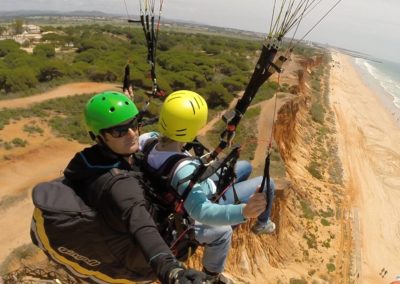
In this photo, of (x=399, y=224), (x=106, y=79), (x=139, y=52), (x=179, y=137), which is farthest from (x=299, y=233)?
(x=139, y=52)

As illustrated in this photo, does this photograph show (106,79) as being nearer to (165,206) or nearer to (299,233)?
(299,233)

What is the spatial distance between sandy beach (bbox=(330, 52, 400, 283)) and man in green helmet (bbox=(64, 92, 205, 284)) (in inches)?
700

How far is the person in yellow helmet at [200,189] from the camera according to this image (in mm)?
3518

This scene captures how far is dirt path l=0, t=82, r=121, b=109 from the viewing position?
23.6 m

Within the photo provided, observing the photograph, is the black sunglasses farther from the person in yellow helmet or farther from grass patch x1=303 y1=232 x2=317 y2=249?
grass patch x1=303 y1=232 x2=317 y2=249

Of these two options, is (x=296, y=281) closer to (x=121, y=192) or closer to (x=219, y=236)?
(x=219, y=236)

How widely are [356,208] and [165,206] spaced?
24.9 meters

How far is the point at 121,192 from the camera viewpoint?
3.14 meters

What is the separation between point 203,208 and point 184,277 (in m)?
0.91

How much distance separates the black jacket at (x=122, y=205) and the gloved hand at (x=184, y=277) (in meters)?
0.06

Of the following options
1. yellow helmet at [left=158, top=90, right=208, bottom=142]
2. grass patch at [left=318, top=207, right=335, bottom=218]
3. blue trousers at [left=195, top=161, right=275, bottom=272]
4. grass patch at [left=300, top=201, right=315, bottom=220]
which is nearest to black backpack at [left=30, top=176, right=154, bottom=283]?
blue trousers at [left=195, top=161, right=275, bottom=272]

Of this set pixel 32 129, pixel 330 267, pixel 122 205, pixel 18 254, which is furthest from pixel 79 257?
pixel 330 267

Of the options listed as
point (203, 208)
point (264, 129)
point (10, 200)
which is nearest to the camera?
point (203, 208)

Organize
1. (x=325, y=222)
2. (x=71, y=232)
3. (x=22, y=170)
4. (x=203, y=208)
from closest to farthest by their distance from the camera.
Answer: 1. (x=71, y=232)
2. (x=203, y=208)
3. (x=22, y=170)
4. (x=325, y=222)
